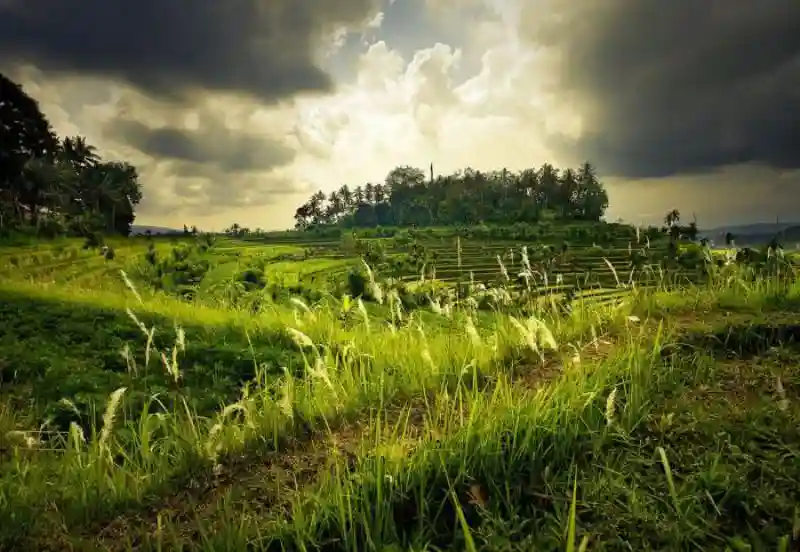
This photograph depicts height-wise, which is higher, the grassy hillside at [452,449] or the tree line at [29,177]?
the tree line at [29,177]

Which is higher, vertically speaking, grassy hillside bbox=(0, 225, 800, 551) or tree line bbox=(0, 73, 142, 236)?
tree line bbox=(0, 73, 142, 236)

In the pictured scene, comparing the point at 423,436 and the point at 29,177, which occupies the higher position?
the point at 29,177

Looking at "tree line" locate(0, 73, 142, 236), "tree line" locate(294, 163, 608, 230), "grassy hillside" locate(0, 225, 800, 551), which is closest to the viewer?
"grassy hillside" locate(0, 225, 800, 551)

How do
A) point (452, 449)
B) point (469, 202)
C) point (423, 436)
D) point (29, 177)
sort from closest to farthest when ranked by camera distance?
point (452, 449)
point (423, 436)
point (29, 177)
point (469, 202)

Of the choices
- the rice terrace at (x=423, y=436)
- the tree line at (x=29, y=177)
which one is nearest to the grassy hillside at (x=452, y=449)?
the rice terrace at (x=423, y=436)

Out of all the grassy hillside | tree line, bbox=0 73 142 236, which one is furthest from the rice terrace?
tree line, bbox=0 73 142 236

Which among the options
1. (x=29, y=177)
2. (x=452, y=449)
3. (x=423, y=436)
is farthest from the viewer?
(x=29, y=177)

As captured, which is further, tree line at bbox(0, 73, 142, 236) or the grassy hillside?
tree line at bbox(0, 73, 142, 236)

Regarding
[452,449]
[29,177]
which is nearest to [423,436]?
[452,449]

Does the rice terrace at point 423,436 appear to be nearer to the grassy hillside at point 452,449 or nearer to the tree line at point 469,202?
the grassy hillside at point 452,449

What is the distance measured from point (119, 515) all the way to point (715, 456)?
10.0ft

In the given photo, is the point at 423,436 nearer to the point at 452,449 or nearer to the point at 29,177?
the point at 452,449

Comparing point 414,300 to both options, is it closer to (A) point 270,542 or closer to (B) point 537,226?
(A) point 270,542

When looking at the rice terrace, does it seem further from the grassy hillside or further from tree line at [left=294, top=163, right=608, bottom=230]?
tree line at [left=294, top=163, right=608, bottom=230]
